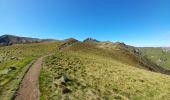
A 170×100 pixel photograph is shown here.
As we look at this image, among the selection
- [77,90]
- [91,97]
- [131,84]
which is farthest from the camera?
[131,84]

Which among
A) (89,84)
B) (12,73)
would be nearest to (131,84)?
(89,84)

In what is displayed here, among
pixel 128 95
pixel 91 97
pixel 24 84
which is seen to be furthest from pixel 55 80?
pixel 128 95

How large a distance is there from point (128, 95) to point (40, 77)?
13.9 m

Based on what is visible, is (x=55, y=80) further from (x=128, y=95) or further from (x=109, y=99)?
(x=128, y=95)

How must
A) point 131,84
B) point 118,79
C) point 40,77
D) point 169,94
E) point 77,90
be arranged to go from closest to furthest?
point 77,90
point 169,94
point 40,77
point 131,84
point 118,79

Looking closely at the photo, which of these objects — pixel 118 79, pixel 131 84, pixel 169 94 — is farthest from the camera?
pixel 118 79

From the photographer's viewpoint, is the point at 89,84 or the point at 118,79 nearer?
the point at 89,84

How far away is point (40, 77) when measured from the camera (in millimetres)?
29141

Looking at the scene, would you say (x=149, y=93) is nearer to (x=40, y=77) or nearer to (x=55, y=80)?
(x=55, y=80)

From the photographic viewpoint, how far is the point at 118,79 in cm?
3409

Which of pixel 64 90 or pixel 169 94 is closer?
pixel 64 90

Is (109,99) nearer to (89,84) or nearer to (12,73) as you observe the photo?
(89,84)

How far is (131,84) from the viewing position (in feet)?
102

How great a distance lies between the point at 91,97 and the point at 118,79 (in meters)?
12.4
